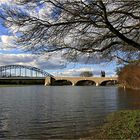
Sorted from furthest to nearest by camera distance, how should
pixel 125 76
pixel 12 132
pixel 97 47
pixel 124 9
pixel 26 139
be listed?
pixel 125 76 → pixel 12 132 → pixel 26 139 → pixel 97 47 → pixel 124 9

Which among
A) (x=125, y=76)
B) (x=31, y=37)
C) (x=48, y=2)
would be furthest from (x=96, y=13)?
(x=125, y=76)

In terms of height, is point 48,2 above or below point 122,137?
above

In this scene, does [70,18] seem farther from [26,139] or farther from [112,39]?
[26,139]

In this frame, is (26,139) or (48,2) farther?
(26,139)

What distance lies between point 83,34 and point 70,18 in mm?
1261

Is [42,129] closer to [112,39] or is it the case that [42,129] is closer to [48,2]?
[112,39]

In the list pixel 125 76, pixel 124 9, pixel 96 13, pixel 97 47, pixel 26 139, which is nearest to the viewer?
pixel 96 13

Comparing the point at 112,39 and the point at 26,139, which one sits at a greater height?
the point at 112,39

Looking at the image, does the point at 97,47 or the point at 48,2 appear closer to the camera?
the point at 48,2

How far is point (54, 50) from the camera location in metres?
14.6

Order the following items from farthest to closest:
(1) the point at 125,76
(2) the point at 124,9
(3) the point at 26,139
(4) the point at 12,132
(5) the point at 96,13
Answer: (1) the point at 125,76
(4) the point at 12,132
(3) the point at 26,139
(2) the point at 124,9
(5) the point at 96,13

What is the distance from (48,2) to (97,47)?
2.73m

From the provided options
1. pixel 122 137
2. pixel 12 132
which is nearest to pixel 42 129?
pixel 12 132

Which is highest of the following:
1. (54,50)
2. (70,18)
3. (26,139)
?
(70,18)
